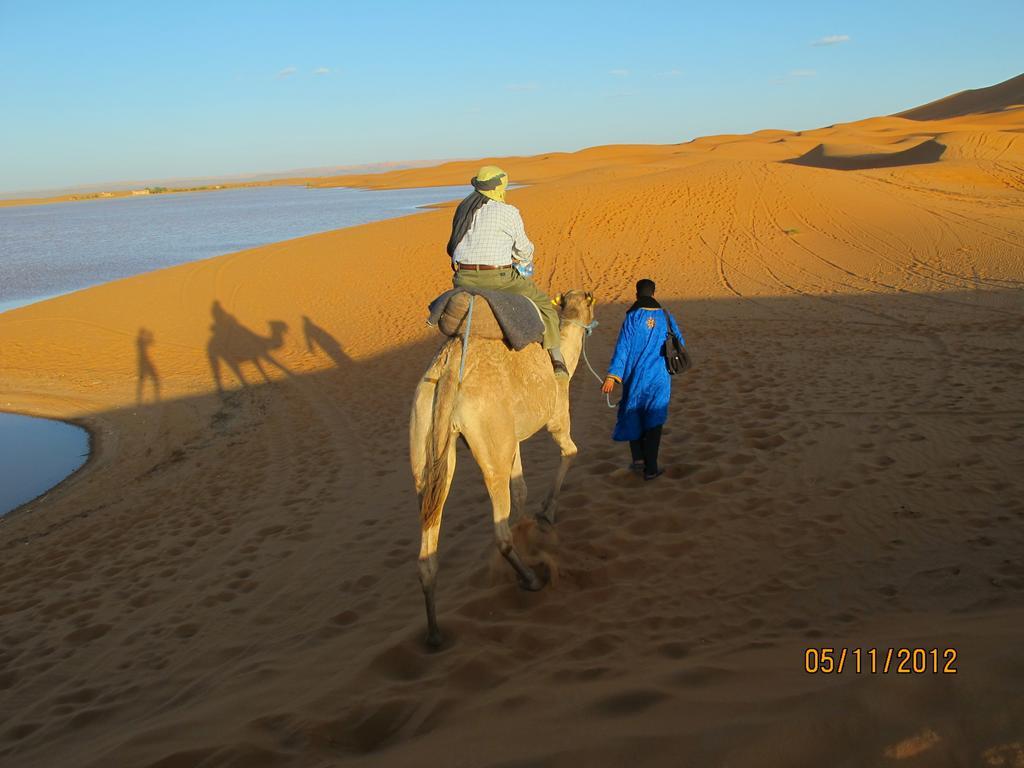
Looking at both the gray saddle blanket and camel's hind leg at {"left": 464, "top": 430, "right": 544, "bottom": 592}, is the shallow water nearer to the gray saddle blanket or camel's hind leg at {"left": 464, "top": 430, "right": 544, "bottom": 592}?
the gray saddle blanket

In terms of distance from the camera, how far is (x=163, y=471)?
10.9m

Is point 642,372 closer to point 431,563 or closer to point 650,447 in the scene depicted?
point 650,447

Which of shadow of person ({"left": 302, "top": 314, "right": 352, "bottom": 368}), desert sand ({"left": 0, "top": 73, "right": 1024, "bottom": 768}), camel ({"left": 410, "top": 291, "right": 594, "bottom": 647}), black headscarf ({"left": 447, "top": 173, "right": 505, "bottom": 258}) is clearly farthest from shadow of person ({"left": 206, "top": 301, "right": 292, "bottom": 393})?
camel ({"left": 410, "top": 291, "right": 594, "bottom": 647})

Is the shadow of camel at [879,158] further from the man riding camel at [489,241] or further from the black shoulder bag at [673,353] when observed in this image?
the man riding camel at [489,241]

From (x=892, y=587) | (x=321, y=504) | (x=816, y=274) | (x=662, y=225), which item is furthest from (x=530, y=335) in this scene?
(x=662, y=225)

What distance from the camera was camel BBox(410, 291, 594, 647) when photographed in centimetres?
479

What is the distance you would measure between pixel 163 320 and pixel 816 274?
62.5 ft

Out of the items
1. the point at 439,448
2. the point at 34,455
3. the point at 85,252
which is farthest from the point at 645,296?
the point at 85,252

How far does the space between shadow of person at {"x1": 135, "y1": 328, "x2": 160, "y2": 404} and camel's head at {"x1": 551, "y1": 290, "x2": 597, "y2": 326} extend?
1160cm

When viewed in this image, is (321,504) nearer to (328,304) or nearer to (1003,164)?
(328,304)

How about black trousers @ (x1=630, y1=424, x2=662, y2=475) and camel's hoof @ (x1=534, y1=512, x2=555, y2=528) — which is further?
black trousers @ (x1=630, y1=424, x2=662, y2=475)

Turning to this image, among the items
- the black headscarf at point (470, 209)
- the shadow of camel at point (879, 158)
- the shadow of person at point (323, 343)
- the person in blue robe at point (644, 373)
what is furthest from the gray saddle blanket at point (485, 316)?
the shadow of camel at point (879, 158)

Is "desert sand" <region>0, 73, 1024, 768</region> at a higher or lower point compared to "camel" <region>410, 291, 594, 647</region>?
lower

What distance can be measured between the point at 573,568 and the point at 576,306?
2398 millimetres
